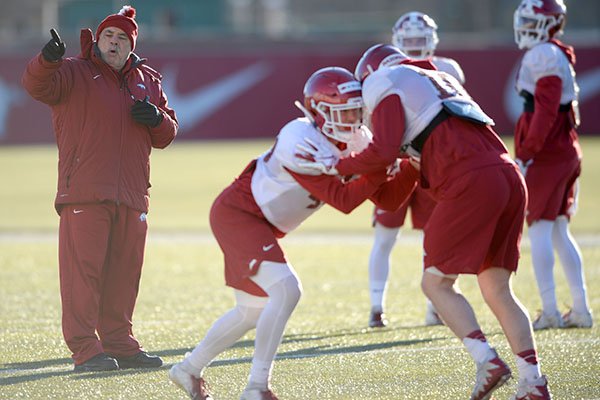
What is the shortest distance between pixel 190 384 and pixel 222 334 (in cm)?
27

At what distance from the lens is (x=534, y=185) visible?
741cm

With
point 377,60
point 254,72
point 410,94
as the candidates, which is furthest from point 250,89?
point 410,94

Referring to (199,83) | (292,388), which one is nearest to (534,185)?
(292,388)

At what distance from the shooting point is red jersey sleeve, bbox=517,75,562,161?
717cm

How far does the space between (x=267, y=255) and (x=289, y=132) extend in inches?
22.5

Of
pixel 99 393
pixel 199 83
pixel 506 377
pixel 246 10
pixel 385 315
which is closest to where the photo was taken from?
pixel 506 377

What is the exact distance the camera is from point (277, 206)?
5.41 meters

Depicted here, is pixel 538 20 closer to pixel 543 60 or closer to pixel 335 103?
pixel 543 60

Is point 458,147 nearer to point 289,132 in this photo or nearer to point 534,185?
point 289,132

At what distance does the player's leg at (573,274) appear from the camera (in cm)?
747

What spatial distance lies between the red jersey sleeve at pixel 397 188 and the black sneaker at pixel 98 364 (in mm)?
1760

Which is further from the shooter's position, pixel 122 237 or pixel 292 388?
pixel 122 237

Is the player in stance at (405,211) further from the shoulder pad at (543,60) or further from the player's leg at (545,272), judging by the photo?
the player's leg at (545,272)

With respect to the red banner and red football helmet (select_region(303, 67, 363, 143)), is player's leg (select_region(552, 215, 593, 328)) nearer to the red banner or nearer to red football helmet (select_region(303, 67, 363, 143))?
red football helmet (select_region(303, 67, 363, 143))
